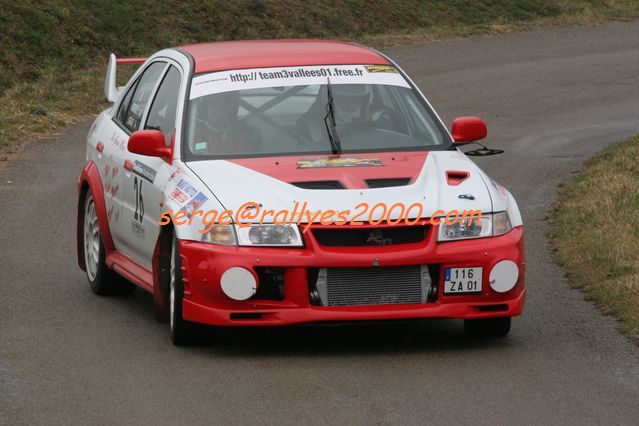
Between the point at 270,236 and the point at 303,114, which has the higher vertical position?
the point at 303,114

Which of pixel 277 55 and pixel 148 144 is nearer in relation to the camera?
pixel 148 144

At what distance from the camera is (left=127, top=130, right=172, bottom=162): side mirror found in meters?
8.60

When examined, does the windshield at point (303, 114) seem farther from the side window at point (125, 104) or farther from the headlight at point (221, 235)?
the side window at point (125, 104)

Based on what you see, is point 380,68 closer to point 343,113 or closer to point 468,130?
point 343,113

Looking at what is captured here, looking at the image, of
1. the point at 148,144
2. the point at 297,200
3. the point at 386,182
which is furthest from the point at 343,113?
the point at 297,200

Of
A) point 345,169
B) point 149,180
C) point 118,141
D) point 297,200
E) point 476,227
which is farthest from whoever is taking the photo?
point 118,141

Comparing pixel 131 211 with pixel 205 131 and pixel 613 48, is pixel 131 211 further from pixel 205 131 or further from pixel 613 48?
pixel 613 48

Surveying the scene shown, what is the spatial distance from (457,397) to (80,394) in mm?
1697

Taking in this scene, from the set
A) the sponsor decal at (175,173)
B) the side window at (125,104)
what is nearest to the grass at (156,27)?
the side window at (125,104)

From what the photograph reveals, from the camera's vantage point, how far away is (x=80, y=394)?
7.11m

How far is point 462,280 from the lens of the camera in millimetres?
7820

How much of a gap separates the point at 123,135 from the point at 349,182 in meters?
2.26

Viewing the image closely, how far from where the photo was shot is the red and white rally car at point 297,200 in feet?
25.2

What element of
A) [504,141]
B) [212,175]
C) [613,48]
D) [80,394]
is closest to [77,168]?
[504,141]
